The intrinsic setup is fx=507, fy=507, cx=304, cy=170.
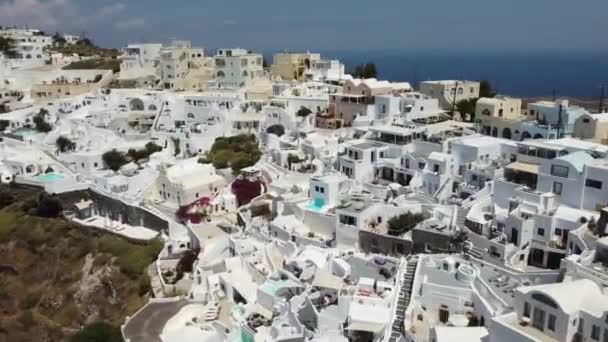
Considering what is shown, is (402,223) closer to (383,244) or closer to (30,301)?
(383,244)

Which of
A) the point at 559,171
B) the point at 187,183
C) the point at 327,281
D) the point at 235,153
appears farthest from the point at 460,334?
the point at 235,153

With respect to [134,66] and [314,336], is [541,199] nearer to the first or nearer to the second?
[314,336]

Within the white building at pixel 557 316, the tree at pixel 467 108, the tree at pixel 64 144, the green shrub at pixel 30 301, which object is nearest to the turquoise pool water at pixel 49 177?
the tree at pixel 64 144

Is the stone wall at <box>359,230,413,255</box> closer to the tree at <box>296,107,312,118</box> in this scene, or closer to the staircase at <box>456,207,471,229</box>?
the staircase at <box>456,207,471,229</box>

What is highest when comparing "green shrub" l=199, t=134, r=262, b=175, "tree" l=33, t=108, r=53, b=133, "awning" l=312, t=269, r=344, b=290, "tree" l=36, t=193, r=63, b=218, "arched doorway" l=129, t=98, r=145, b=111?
"arched doorway" l=129, t=98, r=145, b=111

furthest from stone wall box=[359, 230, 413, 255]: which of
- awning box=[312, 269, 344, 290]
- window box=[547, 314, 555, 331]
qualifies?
window box=[547, 314, 555, 331]
